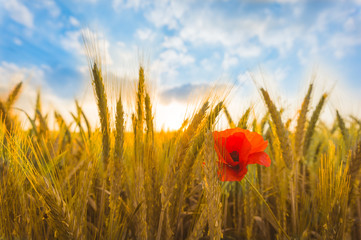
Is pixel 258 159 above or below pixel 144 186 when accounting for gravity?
above

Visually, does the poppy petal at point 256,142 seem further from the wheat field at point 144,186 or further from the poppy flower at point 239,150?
the wheat field at point 144,186

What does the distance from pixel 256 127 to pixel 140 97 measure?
67cm

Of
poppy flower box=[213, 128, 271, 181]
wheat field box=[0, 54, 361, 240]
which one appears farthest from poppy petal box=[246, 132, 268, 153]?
wheat field box=[0, 54, 361, 240]

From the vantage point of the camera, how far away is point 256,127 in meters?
1.42

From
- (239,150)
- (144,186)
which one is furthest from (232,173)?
(144,186)

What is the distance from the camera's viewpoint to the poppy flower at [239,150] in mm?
958

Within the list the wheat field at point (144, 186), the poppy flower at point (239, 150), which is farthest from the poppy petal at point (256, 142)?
the wheat field at point (144, 186)

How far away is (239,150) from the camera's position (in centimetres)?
100

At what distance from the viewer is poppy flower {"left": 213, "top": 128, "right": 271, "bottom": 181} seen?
96cm

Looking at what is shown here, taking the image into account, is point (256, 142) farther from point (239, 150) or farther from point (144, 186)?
point (144, 186)

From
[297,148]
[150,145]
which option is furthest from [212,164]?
[297,148]

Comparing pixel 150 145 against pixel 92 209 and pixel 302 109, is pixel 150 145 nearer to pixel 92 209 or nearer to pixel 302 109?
pixel 92 209

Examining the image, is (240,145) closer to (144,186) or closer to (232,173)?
(232,173)

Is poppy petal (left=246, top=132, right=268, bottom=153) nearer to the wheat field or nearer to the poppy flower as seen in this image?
the poppy flower
